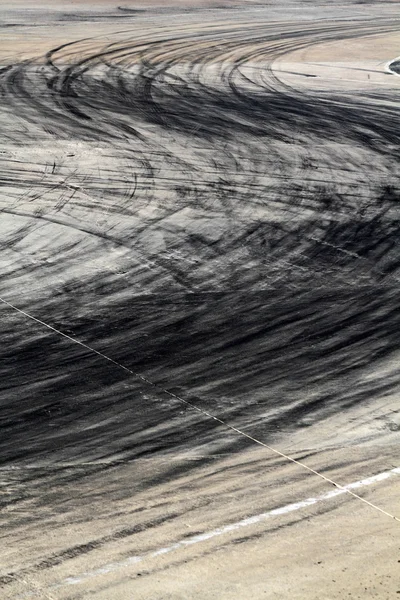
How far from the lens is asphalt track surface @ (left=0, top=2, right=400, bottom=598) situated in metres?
8.31

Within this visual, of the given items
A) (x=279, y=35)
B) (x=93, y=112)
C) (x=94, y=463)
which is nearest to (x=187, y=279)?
(x=94, y=463)

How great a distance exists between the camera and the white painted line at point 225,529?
21.4 feet

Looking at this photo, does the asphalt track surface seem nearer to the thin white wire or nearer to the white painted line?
the thin white wire

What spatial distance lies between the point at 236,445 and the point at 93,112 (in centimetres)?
1274

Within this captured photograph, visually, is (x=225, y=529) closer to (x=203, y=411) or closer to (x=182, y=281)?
(x=203, y=411)

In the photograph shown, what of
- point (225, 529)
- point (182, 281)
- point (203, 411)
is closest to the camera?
point (225, 529)

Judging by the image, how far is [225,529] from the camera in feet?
23.2

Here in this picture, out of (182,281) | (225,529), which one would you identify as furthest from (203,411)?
(182,281)

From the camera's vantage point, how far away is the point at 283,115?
2033 cm

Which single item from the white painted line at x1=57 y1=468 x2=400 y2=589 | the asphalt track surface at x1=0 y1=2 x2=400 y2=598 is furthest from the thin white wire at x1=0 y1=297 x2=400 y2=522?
the white painted line at x1=57 y1=468 x2=400 y2=589

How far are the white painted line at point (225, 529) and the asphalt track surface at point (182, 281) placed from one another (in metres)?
0.24

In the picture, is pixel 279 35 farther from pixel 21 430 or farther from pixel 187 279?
pixel 21 430

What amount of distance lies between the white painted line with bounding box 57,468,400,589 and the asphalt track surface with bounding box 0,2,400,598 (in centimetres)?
24

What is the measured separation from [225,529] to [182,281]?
4.98m
